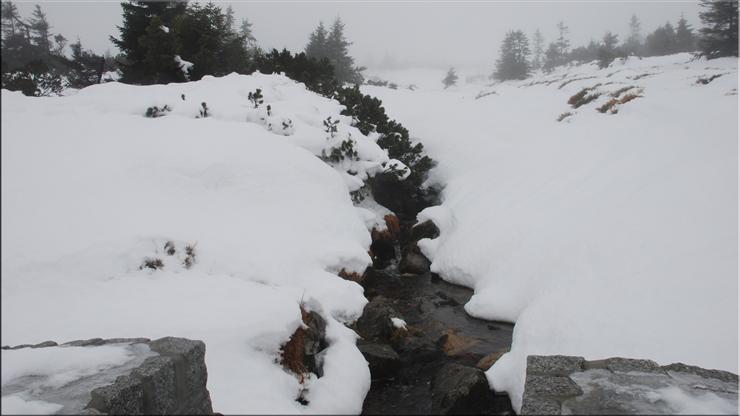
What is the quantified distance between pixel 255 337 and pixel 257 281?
187 cm

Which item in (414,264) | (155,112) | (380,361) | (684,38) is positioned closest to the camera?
(380,361)

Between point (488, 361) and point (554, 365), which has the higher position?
point (554, 365)

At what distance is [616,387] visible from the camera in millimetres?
3350

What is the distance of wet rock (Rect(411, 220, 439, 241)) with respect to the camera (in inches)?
520

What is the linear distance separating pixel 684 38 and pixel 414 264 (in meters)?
60.0

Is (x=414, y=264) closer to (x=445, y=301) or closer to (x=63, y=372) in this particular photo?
(x=445, y=301)

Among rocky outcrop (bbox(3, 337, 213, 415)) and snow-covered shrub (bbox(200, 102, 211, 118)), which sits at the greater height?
snow-covered shrub (bbox(200, 102, 211, 118))

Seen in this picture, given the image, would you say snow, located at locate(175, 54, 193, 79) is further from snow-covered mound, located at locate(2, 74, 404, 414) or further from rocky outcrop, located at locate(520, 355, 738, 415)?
rocky outcrop, located at locate(520, 355, 738, 415)

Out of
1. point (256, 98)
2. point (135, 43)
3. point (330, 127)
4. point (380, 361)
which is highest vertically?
point (135, 43)

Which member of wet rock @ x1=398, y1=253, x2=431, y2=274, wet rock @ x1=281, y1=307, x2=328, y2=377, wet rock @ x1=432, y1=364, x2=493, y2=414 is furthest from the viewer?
wet rock @ x1=398, y1=253, x2=431, y2=274

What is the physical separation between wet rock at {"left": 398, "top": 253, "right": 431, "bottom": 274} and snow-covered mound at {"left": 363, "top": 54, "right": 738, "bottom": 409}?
16.6 inches

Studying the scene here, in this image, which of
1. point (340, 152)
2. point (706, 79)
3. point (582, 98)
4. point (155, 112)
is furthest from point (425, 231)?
point (706, 79)

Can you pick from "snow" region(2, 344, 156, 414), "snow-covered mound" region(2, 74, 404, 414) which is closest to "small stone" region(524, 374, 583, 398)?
"snow-covered mound" region(2, 74, 404, 414)

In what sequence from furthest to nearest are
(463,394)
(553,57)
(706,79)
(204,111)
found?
(553,57) → (706,79) → (204,111) → (463,394)
